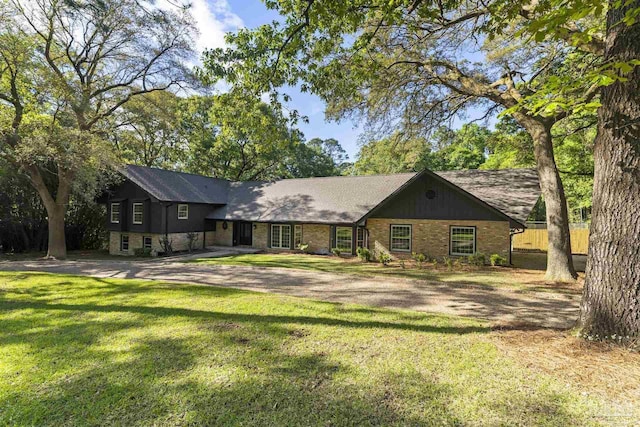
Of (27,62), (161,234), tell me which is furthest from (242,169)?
(27,62)

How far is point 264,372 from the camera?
4.59 m

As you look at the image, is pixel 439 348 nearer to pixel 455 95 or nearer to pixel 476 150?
pixel 455 95

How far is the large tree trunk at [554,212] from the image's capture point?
12.3m

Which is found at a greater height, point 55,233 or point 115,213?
point 115,213

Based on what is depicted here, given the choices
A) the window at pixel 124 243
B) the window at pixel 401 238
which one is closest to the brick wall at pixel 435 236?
the window at pixel 401 238

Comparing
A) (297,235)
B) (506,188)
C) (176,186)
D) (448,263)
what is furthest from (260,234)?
(506,188)

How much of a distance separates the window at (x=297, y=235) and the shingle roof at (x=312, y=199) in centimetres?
95

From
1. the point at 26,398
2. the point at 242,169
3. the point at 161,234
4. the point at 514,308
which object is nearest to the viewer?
the point at 26,398

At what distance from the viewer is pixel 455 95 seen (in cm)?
1509

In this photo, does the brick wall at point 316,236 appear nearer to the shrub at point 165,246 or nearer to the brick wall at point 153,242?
the brick wall at point 153,242

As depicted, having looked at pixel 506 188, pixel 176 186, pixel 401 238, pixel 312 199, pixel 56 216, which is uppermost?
pixel 176 186

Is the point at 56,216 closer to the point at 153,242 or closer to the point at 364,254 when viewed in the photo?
the point at 153,242

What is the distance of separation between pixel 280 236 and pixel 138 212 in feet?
31.5

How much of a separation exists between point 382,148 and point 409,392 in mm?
15705
